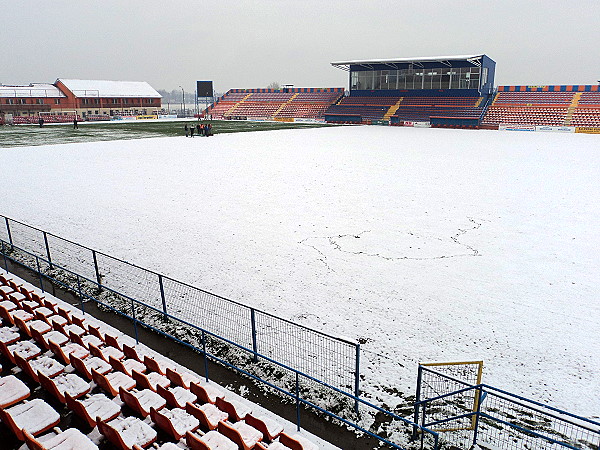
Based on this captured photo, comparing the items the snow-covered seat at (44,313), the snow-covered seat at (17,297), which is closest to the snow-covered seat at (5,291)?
the snow-covered seat at (17,297)

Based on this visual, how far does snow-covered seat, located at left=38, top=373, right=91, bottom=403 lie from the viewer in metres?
6.14

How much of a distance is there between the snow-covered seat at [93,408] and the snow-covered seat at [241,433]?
1538mm

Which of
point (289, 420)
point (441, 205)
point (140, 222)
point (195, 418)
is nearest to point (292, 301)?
point (289, 420)

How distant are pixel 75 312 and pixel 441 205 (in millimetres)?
14099

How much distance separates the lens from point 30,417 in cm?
561

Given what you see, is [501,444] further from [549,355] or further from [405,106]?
[405,106]

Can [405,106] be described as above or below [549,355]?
above

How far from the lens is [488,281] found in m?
10.8

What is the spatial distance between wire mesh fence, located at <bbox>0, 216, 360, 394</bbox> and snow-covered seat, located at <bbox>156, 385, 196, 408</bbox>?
1.44 m

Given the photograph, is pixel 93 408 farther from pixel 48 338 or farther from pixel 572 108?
pixel 572 108

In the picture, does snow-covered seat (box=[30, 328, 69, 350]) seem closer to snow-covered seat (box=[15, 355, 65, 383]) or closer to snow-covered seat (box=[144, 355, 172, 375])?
snow-covered seat (box=[15, 355, 65, 383])

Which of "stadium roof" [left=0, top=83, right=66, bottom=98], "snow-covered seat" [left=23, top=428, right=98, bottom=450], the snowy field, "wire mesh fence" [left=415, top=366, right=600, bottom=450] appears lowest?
"wire mesh fence" [left=415, top=366, right=600, bottom=450]

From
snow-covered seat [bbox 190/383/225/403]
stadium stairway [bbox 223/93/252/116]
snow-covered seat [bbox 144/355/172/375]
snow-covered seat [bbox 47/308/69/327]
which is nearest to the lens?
snow-covered seat [bbox 190/383/225/403]

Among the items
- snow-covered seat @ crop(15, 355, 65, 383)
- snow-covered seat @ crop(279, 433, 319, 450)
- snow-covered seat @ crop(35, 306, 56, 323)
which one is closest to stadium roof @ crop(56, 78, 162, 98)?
snow-covered seat @ crop(35, 306, 56, 323)
